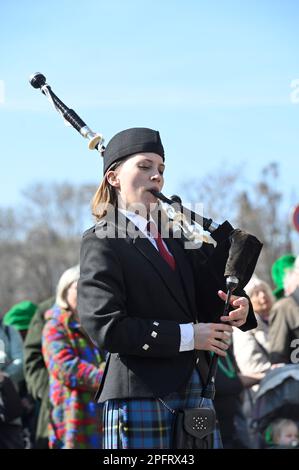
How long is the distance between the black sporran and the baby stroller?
235cm

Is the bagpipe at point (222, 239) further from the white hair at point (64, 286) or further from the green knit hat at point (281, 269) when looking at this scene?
the green knit hat at point (281, 269)

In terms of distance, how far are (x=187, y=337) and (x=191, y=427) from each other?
0.31 metres

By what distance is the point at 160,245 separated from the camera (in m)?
2.99

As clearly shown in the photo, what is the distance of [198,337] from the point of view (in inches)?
108

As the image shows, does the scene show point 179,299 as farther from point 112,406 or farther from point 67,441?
point 67,441

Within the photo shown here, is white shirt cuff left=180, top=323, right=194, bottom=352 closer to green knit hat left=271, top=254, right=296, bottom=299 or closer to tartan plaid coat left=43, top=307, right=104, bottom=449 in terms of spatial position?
tartan plaid coat left=43, top=307, right=104, bottom=449

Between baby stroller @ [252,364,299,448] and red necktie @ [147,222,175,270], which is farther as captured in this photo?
baby stroller @ [252,364,299,448]

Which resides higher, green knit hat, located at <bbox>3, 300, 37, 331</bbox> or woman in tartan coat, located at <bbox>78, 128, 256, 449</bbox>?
green knit hat, located at <bbox>3, 300, 37, 331</bbox>

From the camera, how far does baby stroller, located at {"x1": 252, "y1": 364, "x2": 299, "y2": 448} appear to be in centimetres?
495

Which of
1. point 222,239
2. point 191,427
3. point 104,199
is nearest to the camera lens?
point 191,427

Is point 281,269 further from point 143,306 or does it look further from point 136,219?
point 143,306

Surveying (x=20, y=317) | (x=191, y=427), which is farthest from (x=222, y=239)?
(x=20, y=317)

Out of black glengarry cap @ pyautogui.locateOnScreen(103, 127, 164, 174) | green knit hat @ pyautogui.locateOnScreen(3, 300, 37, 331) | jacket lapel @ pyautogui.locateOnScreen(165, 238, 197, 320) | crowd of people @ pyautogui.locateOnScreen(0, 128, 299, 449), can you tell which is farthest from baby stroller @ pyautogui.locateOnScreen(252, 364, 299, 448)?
black glengarry cap @ pyautogui.locateOnScreen(103, 127, 164, 174)

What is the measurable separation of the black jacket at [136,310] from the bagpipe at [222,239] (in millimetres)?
73
